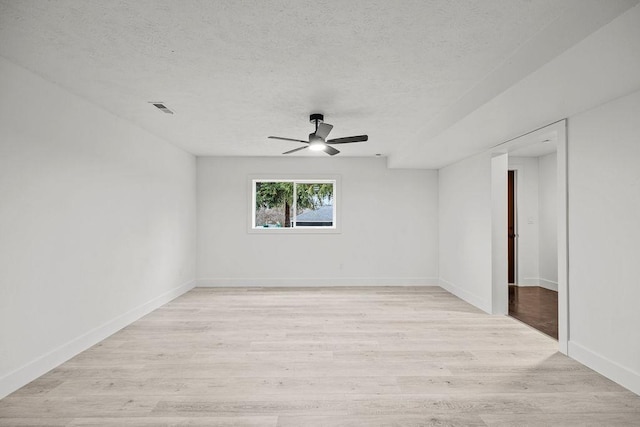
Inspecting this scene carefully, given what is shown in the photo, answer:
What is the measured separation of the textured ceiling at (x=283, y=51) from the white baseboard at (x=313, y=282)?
132 inches

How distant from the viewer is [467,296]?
518 centimetres

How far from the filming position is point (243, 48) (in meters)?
2.32

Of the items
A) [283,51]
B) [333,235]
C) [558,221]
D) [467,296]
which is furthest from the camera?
[333,235]

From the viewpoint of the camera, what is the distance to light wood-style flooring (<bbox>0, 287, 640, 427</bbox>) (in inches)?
86.6

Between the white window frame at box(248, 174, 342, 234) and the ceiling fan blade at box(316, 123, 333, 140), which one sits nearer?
the ceiling fan blade at box(316, 123, 333, 140)

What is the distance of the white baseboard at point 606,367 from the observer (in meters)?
2.50

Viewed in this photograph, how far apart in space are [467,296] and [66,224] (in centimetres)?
508

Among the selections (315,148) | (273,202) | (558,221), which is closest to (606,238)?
(558,221)

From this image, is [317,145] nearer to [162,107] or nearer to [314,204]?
[162,107]

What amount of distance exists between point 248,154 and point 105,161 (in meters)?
2.64

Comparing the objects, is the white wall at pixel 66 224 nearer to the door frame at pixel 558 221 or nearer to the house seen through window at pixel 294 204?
the house seen through window at pixel 294 204

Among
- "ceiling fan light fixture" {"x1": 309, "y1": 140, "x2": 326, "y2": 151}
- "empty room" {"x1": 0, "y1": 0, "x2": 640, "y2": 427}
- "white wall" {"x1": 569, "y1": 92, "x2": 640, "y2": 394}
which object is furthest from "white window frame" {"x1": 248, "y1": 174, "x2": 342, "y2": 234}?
"white wall" {"x1": 569, "y1": 92, "x2": 640, "y2": 394}

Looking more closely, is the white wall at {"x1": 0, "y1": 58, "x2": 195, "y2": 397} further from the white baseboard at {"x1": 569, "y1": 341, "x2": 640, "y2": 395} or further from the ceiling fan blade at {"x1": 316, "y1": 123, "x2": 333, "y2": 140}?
the white baseboard at {"x1": 569, "y1": 341, "x2": 640, "y2": 395}

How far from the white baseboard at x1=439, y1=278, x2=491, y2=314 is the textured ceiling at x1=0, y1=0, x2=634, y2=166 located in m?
2.51
